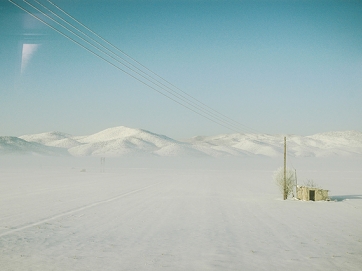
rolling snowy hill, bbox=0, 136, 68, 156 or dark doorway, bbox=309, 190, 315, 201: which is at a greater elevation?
rolling snowy hill, bbox=0, 136, 68, 156

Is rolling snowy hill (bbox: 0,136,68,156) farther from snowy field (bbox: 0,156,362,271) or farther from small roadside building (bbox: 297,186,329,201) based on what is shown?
small roadside building (bbox: 297,186,329,201)

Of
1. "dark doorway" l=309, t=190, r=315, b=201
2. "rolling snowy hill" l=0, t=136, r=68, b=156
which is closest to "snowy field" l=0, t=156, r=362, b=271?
"dark doorway" l=309, t=190, r=315, b=201

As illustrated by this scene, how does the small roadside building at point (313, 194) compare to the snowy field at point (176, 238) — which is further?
the small roadside building at point (313, 194)

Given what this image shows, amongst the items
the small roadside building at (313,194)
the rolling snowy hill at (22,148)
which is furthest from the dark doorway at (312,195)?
the rolling snowy hill at (22,148)

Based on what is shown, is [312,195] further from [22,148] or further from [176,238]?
[22,148]

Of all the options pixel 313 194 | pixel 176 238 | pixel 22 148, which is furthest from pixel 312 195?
pixel 22 148

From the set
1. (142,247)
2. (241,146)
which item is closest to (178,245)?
(142,247)

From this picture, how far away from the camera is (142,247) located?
8375 mm

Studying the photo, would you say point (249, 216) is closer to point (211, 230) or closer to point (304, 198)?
point (211, 230)

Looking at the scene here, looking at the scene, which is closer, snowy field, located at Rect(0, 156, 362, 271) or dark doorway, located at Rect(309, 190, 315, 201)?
snowy field, located at Rect(0, 156, 362, 271)

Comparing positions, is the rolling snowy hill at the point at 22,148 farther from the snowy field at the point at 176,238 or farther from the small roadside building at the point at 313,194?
the small roadside building at the point at 313,194

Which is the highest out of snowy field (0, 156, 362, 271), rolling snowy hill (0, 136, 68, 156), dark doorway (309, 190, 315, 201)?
rolling snowy hill (0, 136, 68, 156)

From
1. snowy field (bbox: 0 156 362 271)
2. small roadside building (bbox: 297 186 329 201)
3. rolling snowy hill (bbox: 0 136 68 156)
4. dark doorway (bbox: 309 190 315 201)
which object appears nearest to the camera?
snowy field (bbox: 0 156 362 271)

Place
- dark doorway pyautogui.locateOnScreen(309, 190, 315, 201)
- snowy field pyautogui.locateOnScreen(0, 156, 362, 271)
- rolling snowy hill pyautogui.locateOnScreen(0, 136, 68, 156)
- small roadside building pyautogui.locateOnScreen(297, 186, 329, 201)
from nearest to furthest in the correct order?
snowy field pyautogui.locateOnScreen(0, 156, 362, 271)
small roadside building pyautogui.locateOnScreen(297, 186, 329, 201)
dark doorway pyautogui.locateOnScreen(309, 190, 315, 201)
rolling snowy hill pyautogui.locateOnScreen(0, 136, 68, 156)
